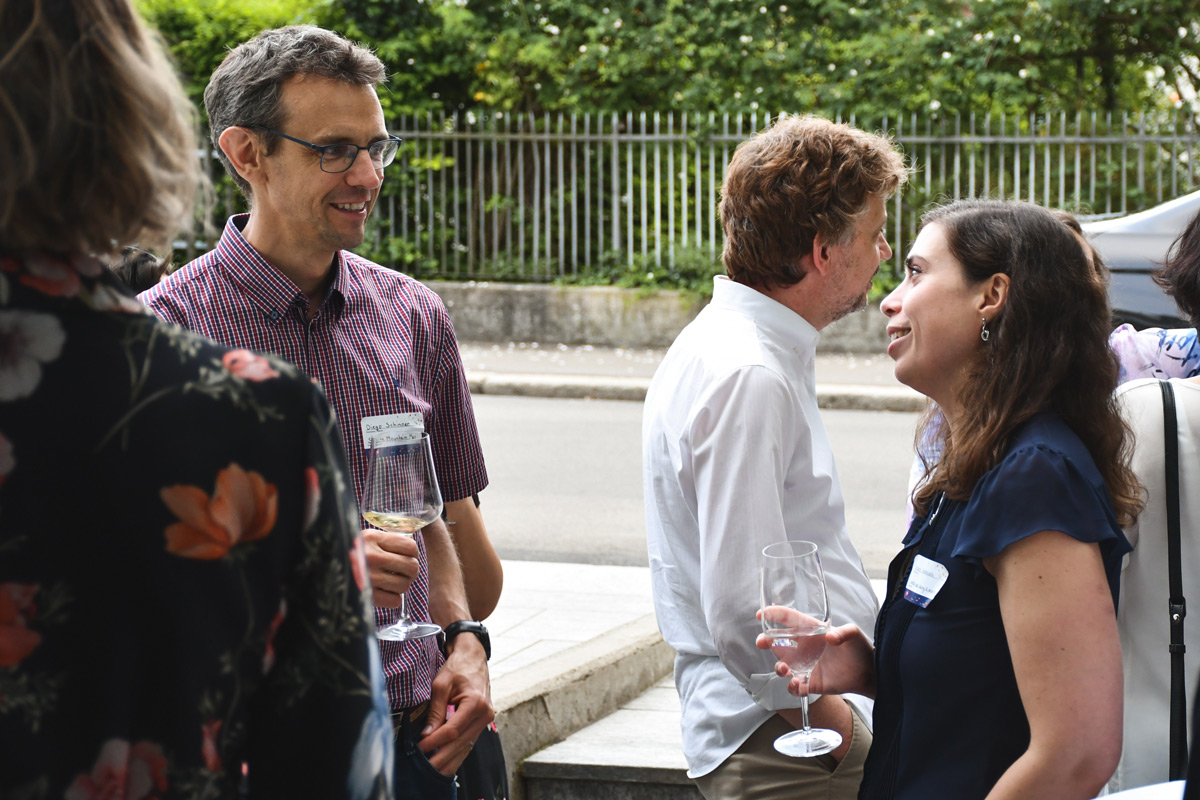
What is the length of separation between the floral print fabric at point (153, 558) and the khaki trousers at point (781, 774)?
1.35 metres

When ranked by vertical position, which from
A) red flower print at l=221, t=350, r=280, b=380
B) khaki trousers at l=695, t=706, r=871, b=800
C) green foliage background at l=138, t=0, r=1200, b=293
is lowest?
khaki trousers at l=695, t=706, r=871, b=800

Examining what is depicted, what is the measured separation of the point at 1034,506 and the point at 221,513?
4.00 feet

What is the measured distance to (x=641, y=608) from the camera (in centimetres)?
495

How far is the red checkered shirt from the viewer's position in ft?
7.14

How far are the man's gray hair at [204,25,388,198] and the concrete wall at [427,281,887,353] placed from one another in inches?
440

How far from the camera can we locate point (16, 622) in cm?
100

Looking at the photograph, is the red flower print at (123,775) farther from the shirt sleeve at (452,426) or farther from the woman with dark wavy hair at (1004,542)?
the shirt sleeve at (452,426)

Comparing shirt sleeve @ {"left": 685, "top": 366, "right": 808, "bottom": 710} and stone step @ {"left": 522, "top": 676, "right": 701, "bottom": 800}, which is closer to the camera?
shirt sleeve @ {"left": 685, "top": 366, "right": 808, "bottom": 710}

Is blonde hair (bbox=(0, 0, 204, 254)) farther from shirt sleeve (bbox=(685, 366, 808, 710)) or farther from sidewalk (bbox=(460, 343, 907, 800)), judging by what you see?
sidewalk (bbox=(460, 343, 907, 800))

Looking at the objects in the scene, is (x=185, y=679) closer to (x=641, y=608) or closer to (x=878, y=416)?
(x=641, y=608)

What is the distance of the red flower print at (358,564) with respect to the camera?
3.62ft

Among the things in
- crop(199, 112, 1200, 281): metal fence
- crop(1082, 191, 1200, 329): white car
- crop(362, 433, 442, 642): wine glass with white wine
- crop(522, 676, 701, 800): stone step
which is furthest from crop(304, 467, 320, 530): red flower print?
crop(199, 112, 1200, 281): metal fence

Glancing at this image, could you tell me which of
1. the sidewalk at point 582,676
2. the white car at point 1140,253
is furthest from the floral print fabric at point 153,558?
the white car at point 1140,253

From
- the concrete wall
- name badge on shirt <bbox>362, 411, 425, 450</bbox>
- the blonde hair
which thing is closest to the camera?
the blonde hair
